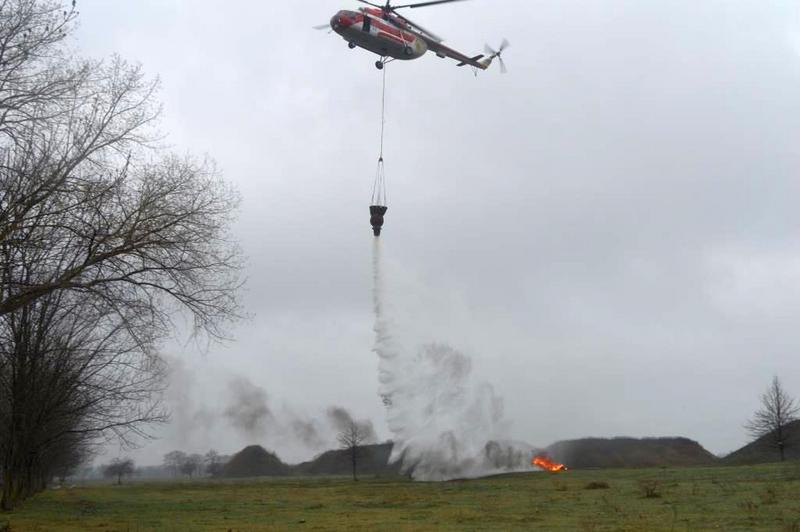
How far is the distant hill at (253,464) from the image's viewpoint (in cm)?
13200

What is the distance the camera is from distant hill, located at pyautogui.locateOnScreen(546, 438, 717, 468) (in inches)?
2891

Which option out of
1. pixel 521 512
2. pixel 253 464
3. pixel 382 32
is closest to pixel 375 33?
pixel 382 32

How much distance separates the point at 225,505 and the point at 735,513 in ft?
88.9

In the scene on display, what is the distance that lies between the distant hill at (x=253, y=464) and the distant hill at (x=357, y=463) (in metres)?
6.20

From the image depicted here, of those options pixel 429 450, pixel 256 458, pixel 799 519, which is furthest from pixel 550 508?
pixel 256 458

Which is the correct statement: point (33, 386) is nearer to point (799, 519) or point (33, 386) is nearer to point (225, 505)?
point (225, 505)

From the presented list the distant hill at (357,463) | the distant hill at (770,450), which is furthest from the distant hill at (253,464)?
the distant hill at (770,450)

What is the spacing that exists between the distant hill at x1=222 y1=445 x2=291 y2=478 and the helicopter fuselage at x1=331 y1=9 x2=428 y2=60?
102 meters

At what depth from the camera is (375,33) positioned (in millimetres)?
39000

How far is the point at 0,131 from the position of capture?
17.8 meters

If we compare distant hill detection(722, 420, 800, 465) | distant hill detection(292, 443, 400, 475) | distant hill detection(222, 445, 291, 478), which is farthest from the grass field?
distant hill detection(222, 445, 291, 478)

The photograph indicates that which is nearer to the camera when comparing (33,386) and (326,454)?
(33,386)

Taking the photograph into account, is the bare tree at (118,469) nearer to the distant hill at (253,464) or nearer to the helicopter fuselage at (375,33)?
the distant hill at (253,464)

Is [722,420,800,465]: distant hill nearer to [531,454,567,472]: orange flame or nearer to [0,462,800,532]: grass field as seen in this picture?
[531,454,567,472]: orange flame
